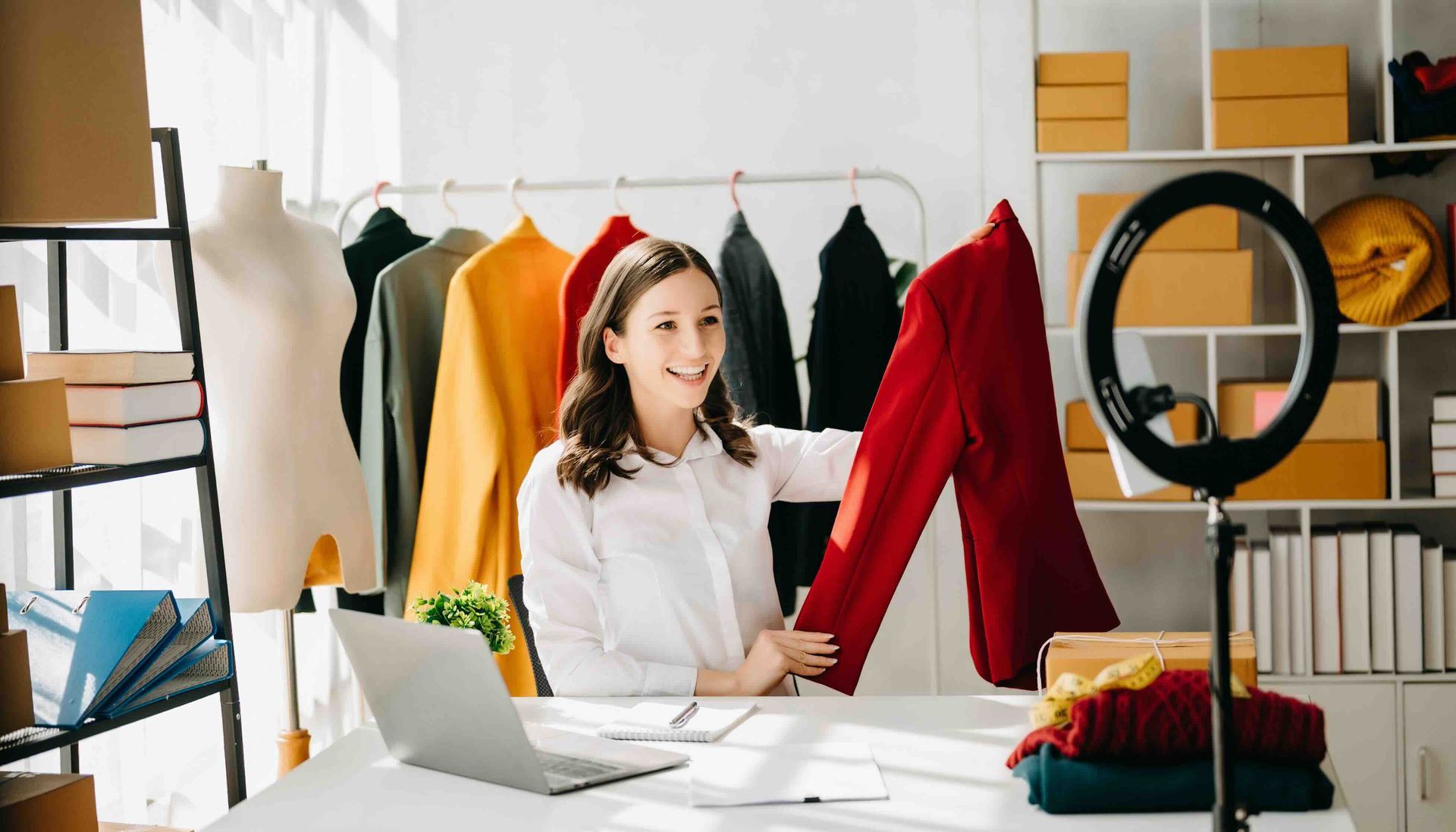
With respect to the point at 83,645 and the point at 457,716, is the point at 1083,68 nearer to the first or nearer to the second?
the point at 457,716

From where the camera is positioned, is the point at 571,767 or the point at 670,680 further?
the point at 670,680

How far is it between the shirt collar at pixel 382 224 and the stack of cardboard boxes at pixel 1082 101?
1.65 metres

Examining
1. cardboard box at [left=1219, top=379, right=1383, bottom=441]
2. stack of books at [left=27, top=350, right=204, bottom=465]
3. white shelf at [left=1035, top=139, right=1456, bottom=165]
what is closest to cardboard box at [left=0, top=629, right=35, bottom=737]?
stack of books at [left=27, top=350, right=204, bottom=465]

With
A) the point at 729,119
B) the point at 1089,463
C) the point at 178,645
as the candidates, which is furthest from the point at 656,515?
the point at 729,119

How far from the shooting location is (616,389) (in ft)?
7.20

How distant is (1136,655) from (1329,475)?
178cm

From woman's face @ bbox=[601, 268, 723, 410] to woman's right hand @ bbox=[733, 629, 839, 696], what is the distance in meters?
0.43

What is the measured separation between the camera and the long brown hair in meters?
2.09

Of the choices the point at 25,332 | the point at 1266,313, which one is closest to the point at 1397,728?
the point at 1266,313

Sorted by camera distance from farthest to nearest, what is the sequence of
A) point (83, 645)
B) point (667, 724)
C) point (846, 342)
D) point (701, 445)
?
point (846, 342) → point (701, 445) → point (83, 645) → point (667, 724)

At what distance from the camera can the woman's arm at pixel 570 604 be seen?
1.90m

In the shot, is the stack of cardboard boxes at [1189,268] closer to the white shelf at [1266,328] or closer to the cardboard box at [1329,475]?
the white shelf at [1266,328]

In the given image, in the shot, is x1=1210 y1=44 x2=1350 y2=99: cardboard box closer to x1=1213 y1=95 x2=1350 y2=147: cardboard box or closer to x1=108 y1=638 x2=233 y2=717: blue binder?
x1=1213 y1=95 x2=1350 y2=147: cardboard box

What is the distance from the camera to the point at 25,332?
2.29 m
